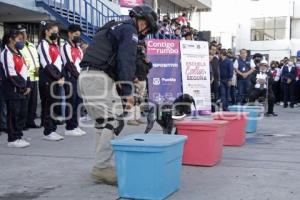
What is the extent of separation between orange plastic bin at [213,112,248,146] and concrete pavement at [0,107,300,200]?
168 millimetres

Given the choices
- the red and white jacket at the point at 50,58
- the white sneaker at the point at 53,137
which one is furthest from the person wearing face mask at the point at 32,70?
the white sneaker at the point at 53,137

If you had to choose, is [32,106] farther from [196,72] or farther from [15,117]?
[196,72]

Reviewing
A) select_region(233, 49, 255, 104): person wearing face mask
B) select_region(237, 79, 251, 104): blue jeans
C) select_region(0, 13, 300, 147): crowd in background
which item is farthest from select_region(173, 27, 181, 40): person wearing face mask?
select_region(0, 13, 300, 147): crowd in background

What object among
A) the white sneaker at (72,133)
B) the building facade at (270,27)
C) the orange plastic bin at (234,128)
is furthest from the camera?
the building facade at (270,27)

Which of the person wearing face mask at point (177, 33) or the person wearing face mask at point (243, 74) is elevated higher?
the person wearing face mask at point (177, 33)

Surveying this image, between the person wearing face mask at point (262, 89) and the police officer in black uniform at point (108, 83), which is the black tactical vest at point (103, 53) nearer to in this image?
the police officer in black uniform at point (108, 83)

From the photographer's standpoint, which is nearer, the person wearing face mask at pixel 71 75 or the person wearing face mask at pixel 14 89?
the person wearing face mask at pixel 14 89

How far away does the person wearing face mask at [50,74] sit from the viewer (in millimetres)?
7961

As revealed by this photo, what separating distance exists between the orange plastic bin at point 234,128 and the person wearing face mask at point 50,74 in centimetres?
261

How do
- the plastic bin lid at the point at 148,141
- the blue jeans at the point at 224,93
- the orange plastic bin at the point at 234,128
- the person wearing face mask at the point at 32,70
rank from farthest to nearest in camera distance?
the blue jeans at the point at 224,93 → the person wearing face mask at the point at 32,70 → the orange plastic bin at the point at 234,128 → the plastic bin lid at the point at 148,141

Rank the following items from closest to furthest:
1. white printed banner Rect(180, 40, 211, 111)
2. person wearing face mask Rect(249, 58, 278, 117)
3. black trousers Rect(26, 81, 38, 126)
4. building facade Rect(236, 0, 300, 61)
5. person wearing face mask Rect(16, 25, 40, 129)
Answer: person wearing face mask Rect(16, 25, 40, 129) → black trousers Rect(26, 81, 38, 126) → white printed banner Rect(180, 40, 211, 111) → person wearing face mask Rect(249, 58, 278, 117) → building facade Rect(236, 0, 300, 61)

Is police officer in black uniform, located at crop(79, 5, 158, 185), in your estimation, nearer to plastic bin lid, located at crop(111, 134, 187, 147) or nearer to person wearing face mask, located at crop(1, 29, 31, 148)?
plastic bin lid, located at crop(111, 134, 187, 147)

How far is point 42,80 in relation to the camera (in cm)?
828

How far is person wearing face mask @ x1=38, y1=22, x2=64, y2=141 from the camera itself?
796cm
